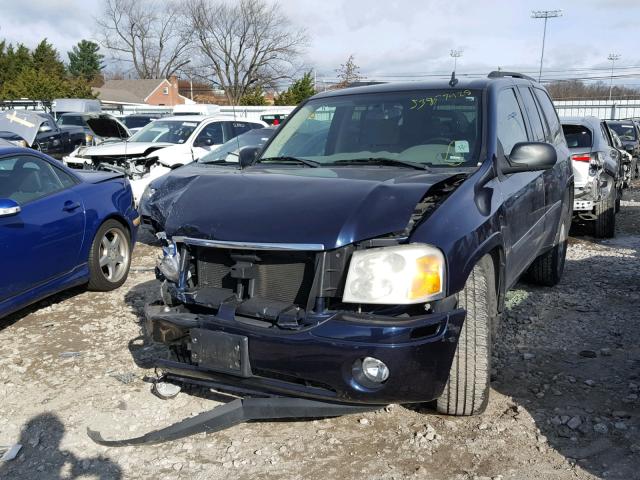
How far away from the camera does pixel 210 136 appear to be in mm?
11688

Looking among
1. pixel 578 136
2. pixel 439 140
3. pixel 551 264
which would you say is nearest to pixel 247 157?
pixel 439 140

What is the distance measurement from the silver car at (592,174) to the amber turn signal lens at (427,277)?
605 centimetres

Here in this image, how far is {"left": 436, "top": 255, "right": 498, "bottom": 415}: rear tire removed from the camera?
329 centimetres

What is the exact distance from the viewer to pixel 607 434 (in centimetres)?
339

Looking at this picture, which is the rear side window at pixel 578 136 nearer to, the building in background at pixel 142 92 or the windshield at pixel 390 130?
the windshield at pixel 390 130

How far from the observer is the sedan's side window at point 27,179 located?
5.21 meters

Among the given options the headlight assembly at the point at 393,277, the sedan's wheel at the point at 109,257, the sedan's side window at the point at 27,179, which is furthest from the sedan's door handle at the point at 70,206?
the headlight assembly at the point at 393,277

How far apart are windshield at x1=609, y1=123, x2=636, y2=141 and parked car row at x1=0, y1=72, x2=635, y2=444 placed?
50.8ft

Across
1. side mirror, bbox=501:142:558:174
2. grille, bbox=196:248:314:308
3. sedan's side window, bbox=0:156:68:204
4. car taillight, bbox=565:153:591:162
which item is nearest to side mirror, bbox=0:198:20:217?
sedan's side window, bbox=0:156:68:204

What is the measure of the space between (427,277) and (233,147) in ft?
21.8

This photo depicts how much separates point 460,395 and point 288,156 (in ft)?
6.61

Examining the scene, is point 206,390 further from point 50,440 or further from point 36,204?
point 36,204

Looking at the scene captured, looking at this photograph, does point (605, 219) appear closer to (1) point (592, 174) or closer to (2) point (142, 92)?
(1) point (592, 174)

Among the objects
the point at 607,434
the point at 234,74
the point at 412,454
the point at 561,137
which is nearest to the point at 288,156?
the point at 412,454
